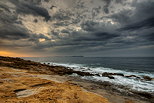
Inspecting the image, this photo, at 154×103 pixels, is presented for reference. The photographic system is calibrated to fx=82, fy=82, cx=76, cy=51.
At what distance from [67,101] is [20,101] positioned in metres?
3.47

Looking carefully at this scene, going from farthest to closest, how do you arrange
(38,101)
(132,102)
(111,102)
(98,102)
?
(132,102)
(111,102)
(98,102)
(38,101)

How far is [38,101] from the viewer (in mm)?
6238

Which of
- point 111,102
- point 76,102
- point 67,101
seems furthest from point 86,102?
point 111,102

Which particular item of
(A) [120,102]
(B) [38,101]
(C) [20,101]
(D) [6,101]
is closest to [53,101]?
(B) [38,101]

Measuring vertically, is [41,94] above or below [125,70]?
below

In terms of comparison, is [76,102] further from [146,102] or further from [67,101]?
[146,102]

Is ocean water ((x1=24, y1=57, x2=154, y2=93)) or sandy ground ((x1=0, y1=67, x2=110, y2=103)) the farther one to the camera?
ocean water ((x1=24, y1=57, x2=154, y2=93))

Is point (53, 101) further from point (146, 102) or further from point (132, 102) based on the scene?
point (146, 102)

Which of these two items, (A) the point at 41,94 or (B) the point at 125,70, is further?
(B) the point at 125,70

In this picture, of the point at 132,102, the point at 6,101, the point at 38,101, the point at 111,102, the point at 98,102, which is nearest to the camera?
the point at 6,101

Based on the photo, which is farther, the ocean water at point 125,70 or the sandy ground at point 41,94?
the ocean water at point 125,70

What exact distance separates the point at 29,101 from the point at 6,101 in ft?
4.93

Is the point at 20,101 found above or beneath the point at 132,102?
above

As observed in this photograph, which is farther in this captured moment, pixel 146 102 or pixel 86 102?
pixel 146 102
